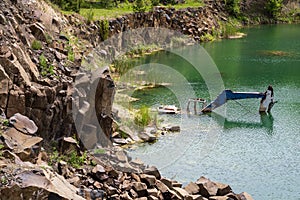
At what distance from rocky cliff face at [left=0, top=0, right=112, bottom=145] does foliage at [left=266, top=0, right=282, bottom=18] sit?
181 ft

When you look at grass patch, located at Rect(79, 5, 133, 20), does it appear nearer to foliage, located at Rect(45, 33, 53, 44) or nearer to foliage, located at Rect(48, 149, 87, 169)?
foliage, located at Rect(45, 33, 53, 44)

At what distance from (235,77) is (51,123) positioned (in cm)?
2410

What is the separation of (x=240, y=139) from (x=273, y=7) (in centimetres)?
5234

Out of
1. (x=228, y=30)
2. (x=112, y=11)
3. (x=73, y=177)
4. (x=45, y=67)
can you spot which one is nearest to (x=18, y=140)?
(x=73, y=177)

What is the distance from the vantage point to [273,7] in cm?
7850

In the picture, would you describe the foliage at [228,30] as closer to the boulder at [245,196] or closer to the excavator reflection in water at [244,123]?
the excavator reflection in water at [244,123]

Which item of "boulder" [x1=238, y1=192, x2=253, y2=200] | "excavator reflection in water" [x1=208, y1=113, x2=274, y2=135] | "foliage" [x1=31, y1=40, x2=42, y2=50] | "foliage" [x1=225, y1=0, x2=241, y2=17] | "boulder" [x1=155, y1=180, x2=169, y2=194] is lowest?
"boulder" [x1=238, y1=192, x2=253, y2=200]

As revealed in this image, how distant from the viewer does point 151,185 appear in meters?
19.8

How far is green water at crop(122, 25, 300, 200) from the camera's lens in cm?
2389

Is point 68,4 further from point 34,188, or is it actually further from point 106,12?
point 34,188

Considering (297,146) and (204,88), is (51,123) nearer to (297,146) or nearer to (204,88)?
(297,146)

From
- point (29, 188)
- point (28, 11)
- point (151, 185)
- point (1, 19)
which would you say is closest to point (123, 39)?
point (28, 11)

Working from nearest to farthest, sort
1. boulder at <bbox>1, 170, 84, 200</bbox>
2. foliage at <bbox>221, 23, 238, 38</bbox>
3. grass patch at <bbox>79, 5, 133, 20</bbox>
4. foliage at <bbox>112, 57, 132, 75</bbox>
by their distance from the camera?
boulder at <bbox>1, 170, 84, 200</bbox>
foliage at <bbox>112, 57, 132, 75</bbox>
grass patch at <bbox>79, 5, 133, 20</bbox>
foliage at <bbox>221, 23, 238, 38</bbox>

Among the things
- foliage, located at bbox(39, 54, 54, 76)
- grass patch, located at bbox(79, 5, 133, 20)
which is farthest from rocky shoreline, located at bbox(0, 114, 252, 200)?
grass patch, located at bbox(79, 5, 133, 20)
